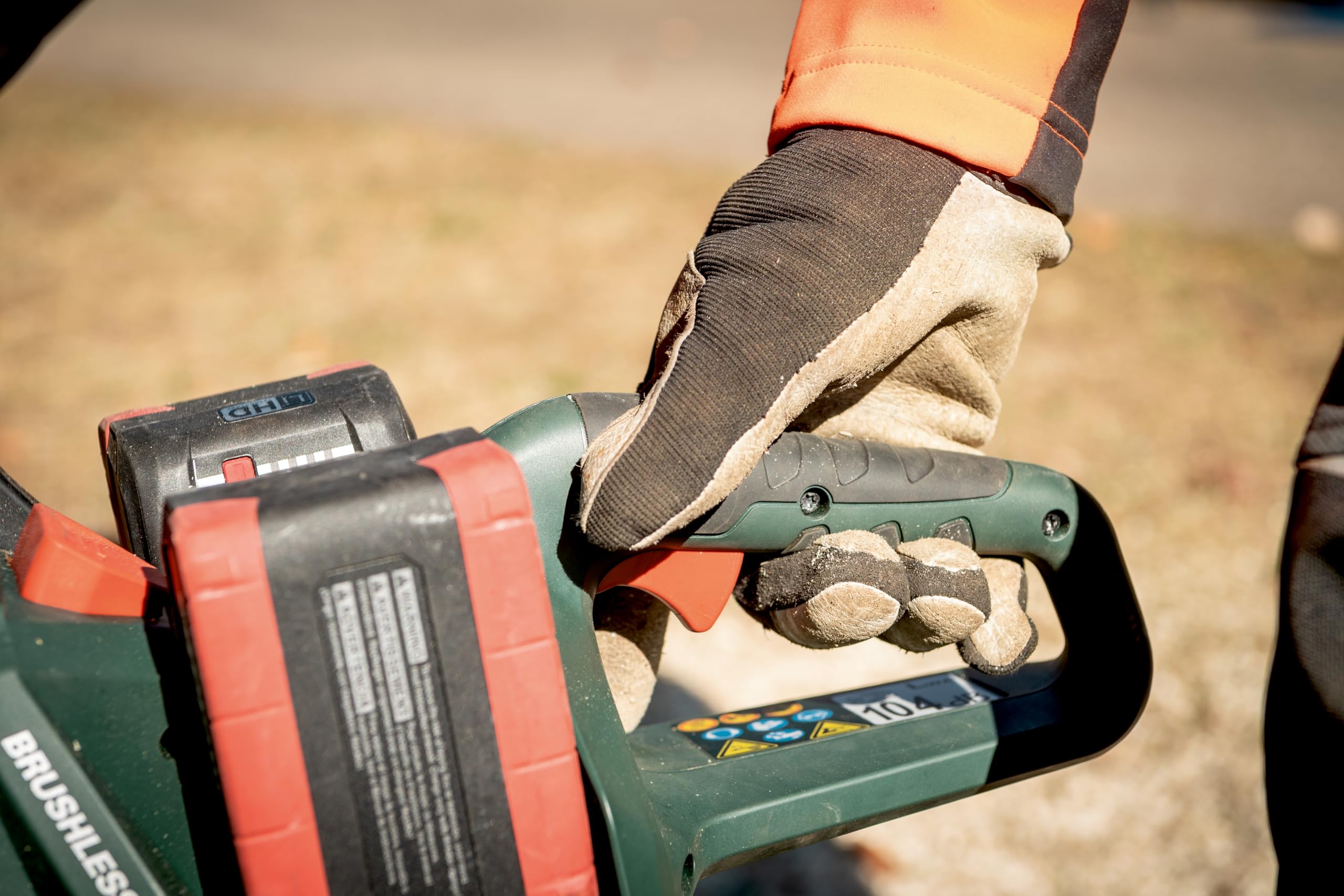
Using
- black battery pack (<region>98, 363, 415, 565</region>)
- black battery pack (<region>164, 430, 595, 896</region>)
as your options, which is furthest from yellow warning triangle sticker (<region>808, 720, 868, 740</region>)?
black battery pack (<region>98, 363, 415, 565</region>)

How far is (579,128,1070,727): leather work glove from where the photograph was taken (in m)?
1.06

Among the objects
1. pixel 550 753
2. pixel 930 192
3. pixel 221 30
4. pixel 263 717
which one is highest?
pixel 221 30

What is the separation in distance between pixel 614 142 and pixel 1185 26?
4.55m

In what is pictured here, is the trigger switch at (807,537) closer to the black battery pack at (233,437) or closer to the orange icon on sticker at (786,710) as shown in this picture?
the orange icon on sticker at (786,710)

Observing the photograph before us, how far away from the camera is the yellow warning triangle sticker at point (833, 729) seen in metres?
1.39

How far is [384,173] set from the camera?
4.59 meters

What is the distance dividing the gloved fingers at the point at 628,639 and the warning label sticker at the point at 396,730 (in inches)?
19.7

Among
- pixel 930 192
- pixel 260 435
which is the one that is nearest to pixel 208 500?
pixel 260 435

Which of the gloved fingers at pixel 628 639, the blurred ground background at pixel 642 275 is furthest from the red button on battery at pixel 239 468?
the blurred ground background at pixel 642 275

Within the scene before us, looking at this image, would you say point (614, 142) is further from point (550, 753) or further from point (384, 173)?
point (550, 753)

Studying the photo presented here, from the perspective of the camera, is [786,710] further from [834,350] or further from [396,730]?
[396,730]

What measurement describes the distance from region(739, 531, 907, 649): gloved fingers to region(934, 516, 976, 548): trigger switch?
91mm

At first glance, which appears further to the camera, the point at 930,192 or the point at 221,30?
the point at 221,30

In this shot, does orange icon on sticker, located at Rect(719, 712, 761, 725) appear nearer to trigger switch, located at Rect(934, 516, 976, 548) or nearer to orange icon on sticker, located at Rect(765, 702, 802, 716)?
orange icon on sticker, located at Rect(765, 702, 802, 716)
